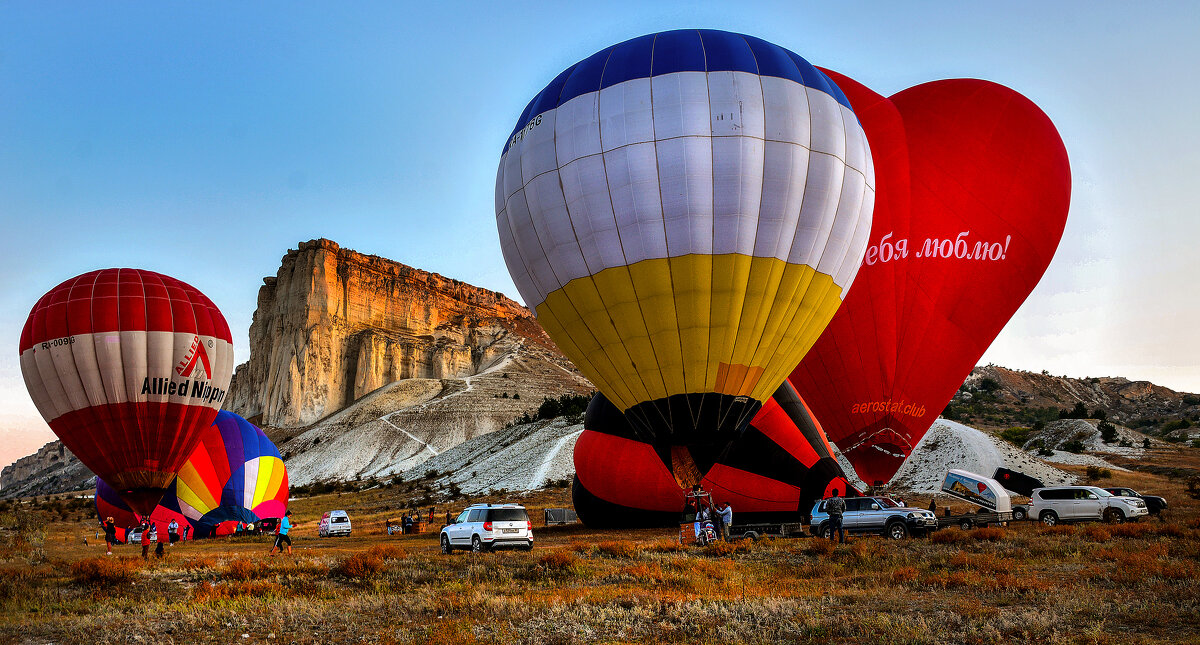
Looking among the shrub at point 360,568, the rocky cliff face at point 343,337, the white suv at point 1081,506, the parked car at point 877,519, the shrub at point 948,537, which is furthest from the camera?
the rocky cliff face at point 343,337

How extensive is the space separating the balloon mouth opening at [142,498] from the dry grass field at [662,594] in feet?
15.5

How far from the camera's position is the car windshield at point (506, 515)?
61.7 feet

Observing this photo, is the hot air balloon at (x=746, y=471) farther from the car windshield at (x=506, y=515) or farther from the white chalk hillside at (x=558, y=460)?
the white chalk hillside at (x=558, y=460)

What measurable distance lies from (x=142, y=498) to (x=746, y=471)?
16.3 meters

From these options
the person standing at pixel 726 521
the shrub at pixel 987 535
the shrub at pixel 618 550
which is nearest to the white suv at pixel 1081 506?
the shrub at pixel 987 535

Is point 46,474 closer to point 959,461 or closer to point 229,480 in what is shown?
point 229,480

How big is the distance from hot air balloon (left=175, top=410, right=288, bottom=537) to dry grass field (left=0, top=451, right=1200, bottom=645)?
9914 millimetres

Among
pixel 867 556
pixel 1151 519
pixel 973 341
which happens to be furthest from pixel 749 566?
pixel 1151 519

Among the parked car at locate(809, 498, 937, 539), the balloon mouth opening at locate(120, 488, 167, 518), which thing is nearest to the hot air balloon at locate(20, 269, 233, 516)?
the balloon mouth opening at locate(120, 488, 167, 518)

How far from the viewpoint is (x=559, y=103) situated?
634 inches

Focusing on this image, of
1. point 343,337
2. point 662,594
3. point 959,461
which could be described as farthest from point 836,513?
point 343,337

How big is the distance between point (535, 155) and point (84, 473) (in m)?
123

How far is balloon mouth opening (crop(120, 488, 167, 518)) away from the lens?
22.9m

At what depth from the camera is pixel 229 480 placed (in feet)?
95.1
